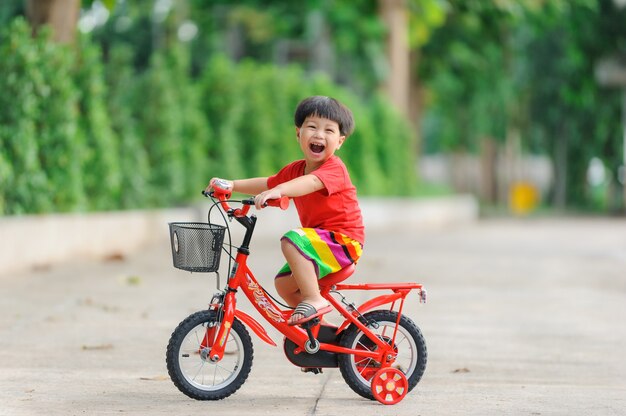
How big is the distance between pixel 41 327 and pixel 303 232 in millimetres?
3846

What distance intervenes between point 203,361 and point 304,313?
1.76 feet

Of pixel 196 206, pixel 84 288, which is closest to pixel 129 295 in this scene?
pixel 84 288

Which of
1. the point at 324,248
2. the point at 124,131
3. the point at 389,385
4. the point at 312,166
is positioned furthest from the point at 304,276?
the point at 124,131

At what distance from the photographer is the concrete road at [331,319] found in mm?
6945

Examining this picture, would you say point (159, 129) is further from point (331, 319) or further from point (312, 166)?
point (312, 166)

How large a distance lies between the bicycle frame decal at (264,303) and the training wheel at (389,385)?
1.80ft

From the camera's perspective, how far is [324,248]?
6.77m

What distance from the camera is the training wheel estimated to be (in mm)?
6977

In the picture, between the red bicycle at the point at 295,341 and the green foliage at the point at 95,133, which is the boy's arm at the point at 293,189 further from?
the green foliage at the point at 95,133

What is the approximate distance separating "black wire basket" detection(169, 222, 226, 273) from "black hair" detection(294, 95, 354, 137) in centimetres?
76

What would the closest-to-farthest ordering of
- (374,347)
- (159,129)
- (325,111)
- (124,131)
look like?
1. (325,111)
2. (374,347)
3. (124,131)
4. (159,129)

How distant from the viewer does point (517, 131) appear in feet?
205

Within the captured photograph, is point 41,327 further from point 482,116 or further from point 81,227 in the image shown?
point 482,116

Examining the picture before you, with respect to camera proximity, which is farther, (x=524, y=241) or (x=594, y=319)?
(x=524, y=241)
